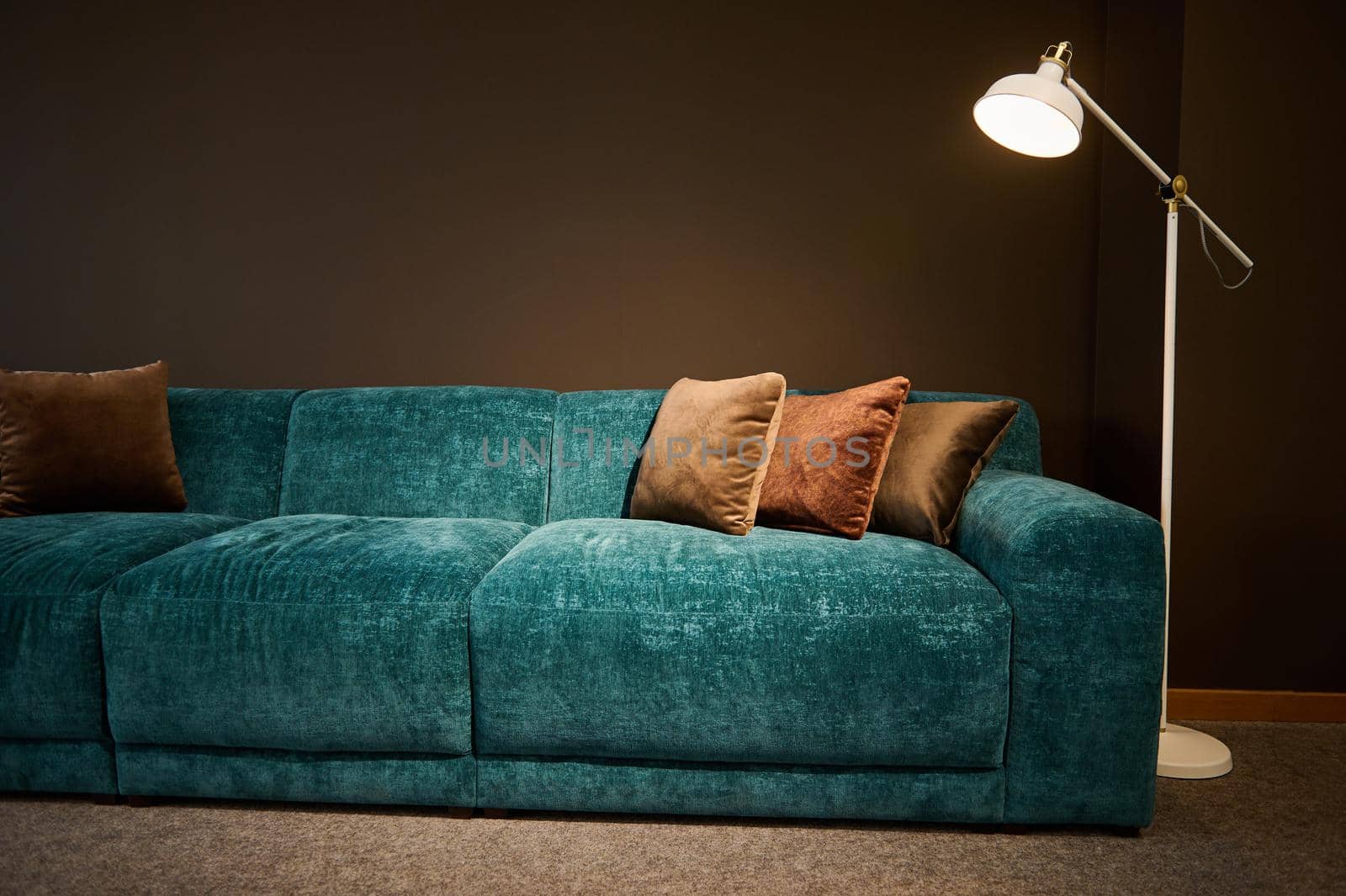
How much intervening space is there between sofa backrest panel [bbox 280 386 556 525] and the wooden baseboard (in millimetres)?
1897

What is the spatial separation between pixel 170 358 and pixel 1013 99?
9.51 feet

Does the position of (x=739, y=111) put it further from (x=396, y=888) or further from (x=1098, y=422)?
(x=396, y=888)

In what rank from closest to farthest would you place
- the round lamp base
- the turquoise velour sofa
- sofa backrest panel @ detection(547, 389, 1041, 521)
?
the turquoise velour sofa < the round lamp base < sofa backrest panel @ detection(547, 389, 1041, 521)

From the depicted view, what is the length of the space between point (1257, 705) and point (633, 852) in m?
1.84

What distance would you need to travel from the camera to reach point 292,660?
1695 millimetres

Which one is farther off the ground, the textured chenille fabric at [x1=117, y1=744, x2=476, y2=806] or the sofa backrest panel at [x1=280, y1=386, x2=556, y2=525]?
the sofa backrest panel at [x1=280, y1=386, x2=556, y2=525]

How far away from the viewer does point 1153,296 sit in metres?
2.43

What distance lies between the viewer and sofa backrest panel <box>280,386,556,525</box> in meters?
2.46

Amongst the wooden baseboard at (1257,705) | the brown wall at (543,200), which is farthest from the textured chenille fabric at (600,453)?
the wooden baseboard at (1257,705)

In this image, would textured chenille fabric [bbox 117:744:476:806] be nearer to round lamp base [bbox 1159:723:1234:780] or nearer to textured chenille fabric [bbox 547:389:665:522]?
textured chenille fabric [bbox 547:389:665:522]

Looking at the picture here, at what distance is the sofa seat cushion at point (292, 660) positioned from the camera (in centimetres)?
169

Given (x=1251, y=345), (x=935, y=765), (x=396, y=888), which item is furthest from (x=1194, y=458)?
(x=396, y=888)

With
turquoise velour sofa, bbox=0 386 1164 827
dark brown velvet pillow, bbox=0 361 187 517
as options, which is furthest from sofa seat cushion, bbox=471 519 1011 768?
dark brown velvet pillow, bbox=0 361 187 517

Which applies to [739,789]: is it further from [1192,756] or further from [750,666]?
[1192,756]
